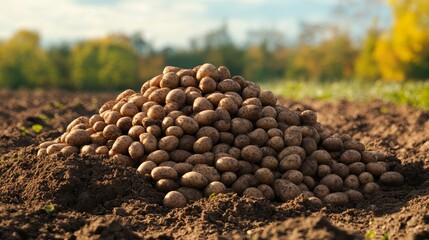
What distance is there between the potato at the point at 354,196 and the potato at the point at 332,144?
83 centimetres

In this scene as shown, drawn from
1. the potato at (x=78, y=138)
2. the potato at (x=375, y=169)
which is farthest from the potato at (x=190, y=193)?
the potato at (x=375, y=169)

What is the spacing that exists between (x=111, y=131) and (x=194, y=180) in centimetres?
144

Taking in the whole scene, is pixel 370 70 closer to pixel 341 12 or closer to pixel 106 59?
pixel 341 12

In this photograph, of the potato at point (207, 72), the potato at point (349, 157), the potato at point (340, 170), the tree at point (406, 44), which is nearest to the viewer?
the potato at point (340, 170)

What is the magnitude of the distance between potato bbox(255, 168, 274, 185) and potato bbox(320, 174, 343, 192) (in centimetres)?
67

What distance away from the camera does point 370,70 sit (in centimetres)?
3506

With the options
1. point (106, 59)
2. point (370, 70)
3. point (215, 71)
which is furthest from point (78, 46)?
point (215, 71)

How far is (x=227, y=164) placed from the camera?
6223 mm

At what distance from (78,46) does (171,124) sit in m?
32.7

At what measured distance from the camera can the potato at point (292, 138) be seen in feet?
22.0

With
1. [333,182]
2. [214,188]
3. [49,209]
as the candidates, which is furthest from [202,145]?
[49,209]

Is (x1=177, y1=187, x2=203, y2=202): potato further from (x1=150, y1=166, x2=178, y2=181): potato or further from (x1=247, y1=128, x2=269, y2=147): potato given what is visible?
(x1=247, y1=128, x2=269, y2=147): potato

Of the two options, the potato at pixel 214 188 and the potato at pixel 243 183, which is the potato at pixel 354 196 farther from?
the potato at pixel 214 188

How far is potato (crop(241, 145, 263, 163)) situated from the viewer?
21.0 ft
